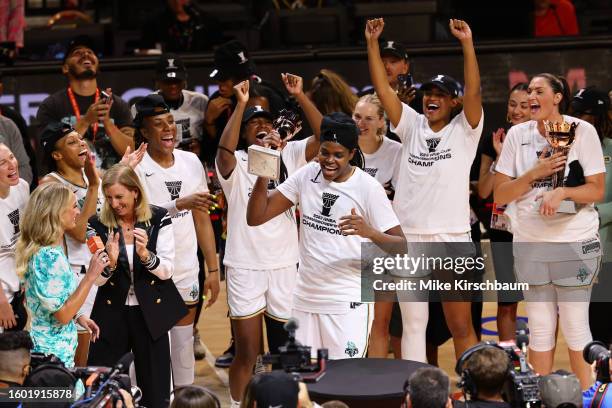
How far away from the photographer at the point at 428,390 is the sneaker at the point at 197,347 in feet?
13.8

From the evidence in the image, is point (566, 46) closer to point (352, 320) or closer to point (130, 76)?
point (130, 76)

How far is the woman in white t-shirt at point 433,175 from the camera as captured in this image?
7426 millimetres

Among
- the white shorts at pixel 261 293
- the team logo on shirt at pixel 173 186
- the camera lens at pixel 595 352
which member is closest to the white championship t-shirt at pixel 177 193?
the team logo on shirt at pixel 173 186

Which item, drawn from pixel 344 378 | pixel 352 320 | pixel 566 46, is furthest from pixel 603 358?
pixel 566 46

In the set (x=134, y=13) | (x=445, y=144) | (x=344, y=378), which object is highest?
(x=134, y=13)

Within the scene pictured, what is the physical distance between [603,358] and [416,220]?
2469 millimetres

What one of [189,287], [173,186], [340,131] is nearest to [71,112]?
[173,186]

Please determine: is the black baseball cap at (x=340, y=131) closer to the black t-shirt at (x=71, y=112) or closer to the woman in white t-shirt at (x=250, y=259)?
the woman in white t-shirt at (x=250, y=259)

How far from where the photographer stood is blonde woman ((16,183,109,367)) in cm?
622

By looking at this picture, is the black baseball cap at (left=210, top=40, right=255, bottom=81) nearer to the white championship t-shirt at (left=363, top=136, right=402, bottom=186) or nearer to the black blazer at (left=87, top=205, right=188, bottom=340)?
the white championship t-shirt at (left=363, top=136, right=402, bottom=186)

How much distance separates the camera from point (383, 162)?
25.8 ft

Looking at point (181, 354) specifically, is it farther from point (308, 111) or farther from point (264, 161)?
point (308, 111)

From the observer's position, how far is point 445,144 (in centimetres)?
744

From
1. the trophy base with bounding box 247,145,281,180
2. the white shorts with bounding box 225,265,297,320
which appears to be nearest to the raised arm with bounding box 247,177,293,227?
the trophy base with bounding box 247,145,281,180
